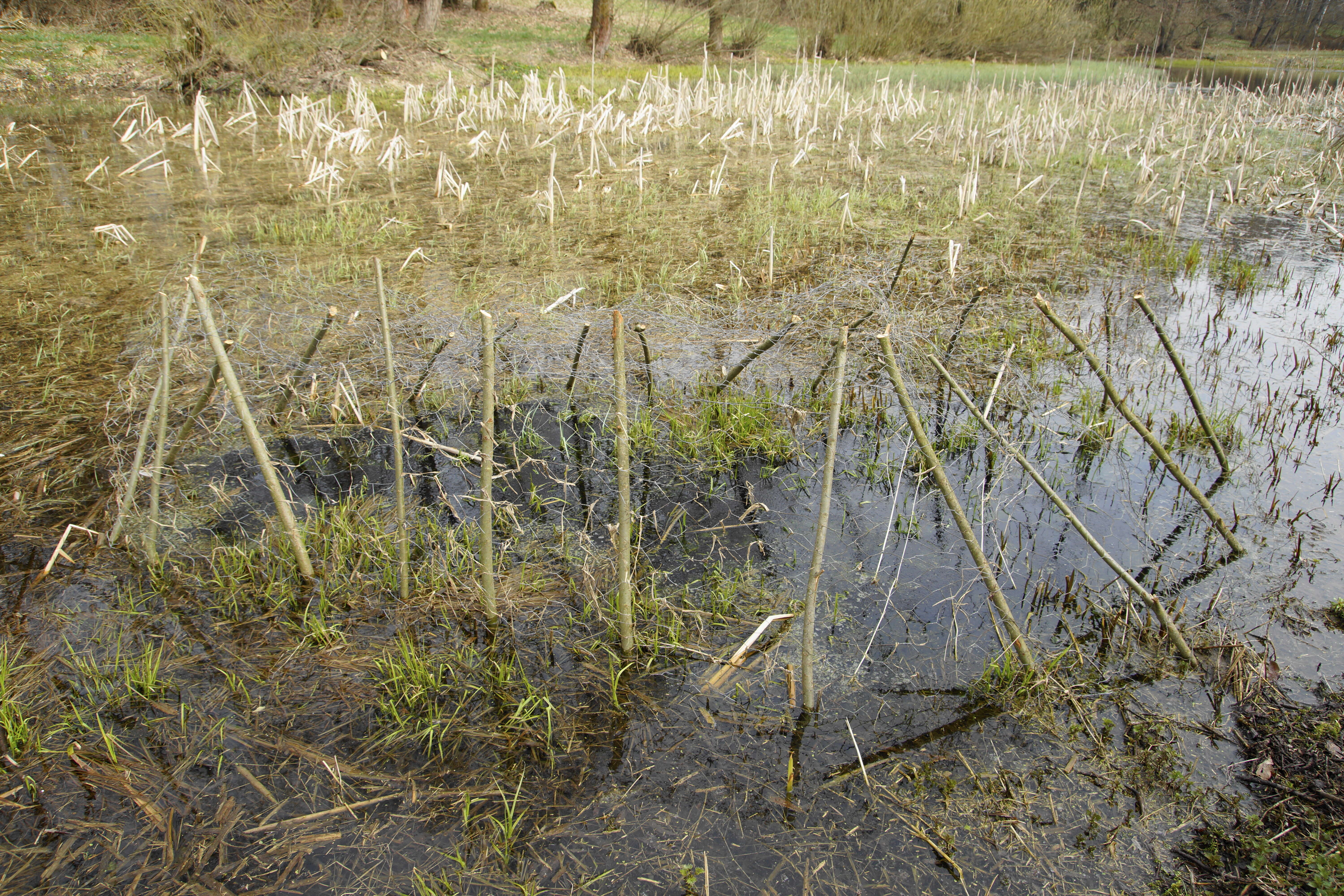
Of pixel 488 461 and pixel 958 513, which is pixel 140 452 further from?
pixel 958 513

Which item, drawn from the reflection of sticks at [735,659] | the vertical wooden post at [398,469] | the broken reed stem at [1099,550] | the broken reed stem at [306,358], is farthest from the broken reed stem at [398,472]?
the broken reed stem at [1099,550]

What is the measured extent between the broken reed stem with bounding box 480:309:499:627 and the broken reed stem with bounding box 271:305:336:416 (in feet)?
2.88

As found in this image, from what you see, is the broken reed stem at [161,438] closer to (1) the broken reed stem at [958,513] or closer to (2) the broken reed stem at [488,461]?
(2) the broken reed stem at [488,461]

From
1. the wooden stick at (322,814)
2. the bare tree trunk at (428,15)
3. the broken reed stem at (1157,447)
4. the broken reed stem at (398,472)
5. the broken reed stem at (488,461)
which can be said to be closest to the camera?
the wooden stick at (322,814)

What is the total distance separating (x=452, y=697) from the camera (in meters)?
2.20

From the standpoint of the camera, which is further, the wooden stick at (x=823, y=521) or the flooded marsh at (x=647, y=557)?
the wooden stick at (x=823, y=521)

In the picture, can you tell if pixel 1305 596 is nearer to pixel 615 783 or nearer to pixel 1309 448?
pixel 1309 448

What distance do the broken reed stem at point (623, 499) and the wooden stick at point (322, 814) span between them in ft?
2.40

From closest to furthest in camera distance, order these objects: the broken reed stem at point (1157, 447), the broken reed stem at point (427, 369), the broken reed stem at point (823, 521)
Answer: the broken reed stem at point (823, 521)
the broken reed stem at point (1157, 447)
the broken reed stem at point (427, 369)

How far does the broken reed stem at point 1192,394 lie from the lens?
2654 millimetres

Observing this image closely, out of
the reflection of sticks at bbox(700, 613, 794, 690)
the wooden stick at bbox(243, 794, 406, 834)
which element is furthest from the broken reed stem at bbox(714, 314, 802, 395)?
the wooden stick at bbox(243, 794, 406, 834)

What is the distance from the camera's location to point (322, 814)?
1.85 m

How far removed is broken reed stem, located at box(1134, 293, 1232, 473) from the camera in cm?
265

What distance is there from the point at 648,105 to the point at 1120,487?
7822 millimetres
